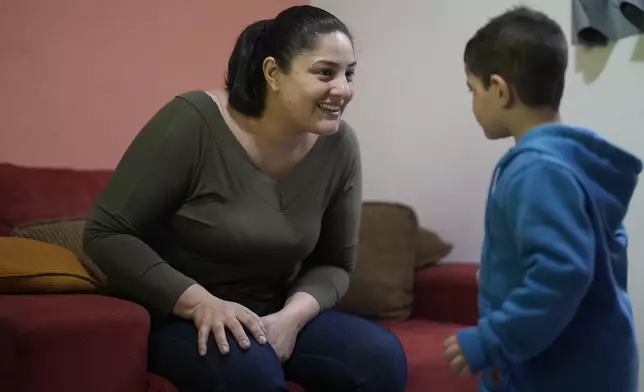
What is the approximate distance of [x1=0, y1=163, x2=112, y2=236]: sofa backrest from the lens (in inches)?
72.5

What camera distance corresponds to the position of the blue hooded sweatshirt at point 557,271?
0.98 m

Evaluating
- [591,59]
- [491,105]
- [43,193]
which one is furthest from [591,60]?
[43,193]

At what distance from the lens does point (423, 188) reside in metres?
2.53

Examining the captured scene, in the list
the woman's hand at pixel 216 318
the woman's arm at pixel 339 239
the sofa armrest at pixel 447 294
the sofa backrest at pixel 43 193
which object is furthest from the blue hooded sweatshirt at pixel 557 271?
the sofa backrest at pixel 43 193

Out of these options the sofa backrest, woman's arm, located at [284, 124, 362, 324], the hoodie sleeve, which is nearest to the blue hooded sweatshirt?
the hoodie sleeve

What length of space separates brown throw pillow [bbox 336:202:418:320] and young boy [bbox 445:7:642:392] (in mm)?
897

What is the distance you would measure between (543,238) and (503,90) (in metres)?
0.26

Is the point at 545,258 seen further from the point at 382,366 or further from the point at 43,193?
the point at 43,193

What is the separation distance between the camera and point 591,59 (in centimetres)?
208

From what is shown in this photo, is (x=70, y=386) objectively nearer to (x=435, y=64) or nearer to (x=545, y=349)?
(x=545, y=349)

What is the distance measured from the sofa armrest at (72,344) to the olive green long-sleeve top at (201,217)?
0.38ft

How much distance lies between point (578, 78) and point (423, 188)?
646 millimetres

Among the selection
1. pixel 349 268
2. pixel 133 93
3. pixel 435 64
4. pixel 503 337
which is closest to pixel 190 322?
pixel 349 268

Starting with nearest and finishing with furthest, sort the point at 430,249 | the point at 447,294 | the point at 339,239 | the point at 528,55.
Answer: the point at 528,55 < the point at 339,239 < the point at 447,294 < the point at 430,249
